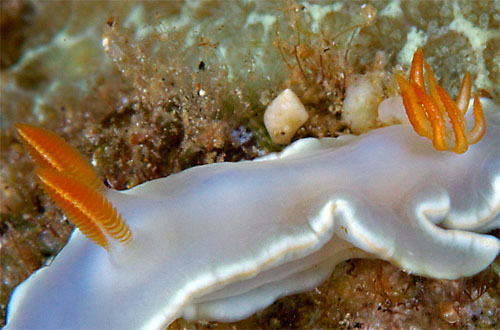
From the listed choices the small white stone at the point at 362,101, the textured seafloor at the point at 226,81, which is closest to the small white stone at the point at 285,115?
the textured seafloor at the point at 226,81

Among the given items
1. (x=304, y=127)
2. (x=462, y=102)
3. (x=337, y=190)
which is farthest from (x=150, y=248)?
(x=462, y=102)

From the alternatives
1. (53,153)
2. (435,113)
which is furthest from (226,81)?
(435,113)

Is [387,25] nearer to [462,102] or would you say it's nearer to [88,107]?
[462,102]

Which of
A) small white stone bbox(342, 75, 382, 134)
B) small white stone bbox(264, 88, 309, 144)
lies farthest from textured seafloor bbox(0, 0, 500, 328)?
small white stone bbox(264, 88, 309, 144)

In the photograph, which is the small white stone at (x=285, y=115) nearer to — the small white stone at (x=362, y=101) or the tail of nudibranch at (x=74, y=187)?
the small white stone at (x=362, y=101)

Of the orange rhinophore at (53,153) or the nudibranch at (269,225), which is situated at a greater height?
the orange rhinophore at (53,153)

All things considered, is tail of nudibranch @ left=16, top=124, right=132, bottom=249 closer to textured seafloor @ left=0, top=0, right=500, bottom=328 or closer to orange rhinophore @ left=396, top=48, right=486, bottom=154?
→ textured seafloor @ left=0, top=0, right=500, bottom=328
